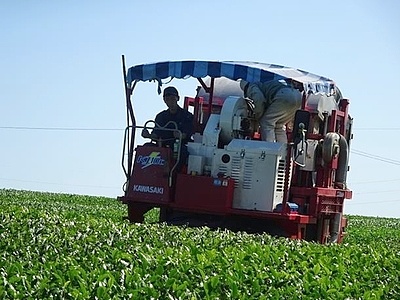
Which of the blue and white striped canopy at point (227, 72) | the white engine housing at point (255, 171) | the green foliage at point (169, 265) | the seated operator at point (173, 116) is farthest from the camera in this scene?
the seated operator at point (173, 116)

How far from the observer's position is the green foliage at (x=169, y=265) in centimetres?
794

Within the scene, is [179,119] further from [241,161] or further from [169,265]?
[169,265]

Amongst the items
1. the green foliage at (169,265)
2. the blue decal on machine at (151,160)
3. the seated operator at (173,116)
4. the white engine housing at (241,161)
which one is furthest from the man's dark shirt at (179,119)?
the green foliage at (169,265)

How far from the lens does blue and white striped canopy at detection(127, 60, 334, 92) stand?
1434 centimetres

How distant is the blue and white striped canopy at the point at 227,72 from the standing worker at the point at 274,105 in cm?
26

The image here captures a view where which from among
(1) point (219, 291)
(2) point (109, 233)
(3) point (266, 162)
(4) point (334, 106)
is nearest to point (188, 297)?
(1) point (219, 291)

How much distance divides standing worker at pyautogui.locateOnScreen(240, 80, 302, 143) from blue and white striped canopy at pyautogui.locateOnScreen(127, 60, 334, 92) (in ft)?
0.84

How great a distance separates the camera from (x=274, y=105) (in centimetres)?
→ 1495

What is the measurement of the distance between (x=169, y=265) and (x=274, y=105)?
6.13 meters

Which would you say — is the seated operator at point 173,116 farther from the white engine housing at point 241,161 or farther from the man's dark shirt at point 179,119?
the white engine housing at point 241,161

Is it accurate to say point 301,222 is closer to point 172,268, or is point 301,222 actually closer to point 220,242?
point 220,242

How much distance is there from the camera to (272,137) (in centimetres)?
1502

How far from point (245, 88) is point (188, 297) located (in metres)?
7.68

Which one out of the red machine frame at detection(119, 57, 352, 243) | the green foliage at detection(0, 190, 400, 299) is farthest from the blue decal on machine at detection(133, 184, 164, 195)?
the green foliage at detection(0, 190, 400, 299)
